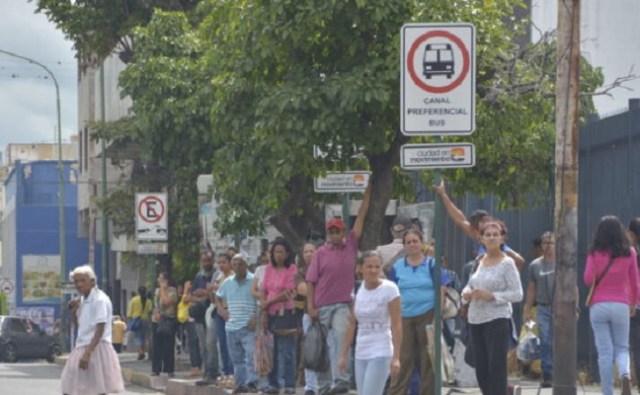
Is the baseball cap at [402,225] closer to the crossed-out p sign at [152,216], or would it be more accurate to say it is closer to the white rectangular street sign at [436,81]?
the white rectangular street sign at [436,81]

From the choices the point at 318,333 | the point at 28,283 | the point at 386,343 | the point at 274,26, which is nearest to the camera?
the point at 386,343

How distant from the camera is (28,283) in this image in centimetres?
8069

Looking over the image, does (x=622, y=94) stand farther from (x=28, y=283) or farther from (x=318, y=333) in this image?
(x=28, y=283)

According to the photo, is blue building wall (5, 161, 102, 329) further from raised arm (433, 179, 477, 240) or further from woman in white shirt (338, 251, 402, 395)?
woman in white shirt (338, 251, 402, 395)

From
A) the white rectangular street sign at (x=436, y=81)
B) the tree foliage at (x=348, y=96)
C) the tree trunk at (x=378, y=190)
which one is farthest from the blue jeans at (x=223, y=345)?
the white rectangular street sign at (x=436, y=81)

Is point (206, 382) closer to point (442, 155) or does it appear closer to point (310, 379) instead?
point (310, 379)

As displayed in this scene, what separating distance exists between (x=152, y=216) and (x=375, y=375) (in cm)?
1589

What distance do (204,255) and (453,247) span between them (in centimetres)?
691

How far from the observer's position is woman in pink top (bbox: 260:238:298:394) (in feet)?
60.2

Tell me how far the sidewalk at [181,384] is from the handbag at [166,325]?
74 centimetres

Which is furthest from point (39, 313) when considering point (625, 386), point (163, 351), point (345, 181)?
point (625, 386)

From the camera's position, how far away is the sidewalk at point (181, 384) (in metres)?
17.2

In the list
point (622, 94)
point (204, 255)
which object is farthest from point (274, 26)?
point (622, 94)

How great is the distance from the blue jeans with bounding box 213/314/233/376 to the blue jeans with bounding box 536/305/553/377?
15.1 feet
